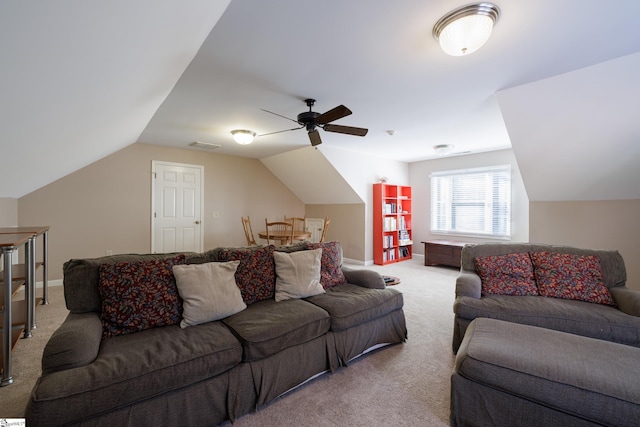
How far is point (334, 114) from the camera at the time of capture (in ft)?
8.49

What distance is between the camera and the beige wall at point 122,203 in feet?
13.5

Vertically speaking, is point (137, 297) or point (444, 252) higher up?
point (137, 297)

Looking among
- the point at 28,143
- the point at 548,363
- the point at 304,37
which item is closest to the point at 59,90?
the point at 28,143

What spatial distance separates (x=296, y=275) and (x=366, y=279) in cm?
72

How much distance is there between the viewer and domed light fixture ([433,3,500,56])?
158cm

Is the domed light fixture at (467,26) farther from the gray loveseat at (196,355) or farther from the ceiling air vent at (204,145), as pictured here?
the ceiling air vent at (204,145)

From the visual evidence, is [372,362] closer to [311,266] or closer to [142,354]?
[311,266]

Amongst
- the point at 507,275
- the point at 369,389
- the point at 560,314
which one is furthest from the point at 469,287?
A: the point at 369,389

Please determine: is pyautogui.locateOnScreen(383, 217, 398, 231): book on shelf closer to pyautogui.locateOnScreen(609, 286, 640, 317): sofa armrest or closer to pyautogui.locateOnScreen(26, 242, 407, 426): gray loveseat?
pyautogui.locateOnScreen(26, 242, 407, 426): gray loveseat

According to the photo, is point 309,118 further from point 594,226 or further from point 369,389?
point 594,226

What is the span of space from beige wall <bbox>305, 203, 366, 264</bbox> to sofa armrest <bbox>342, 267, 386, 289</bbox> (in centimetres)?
301

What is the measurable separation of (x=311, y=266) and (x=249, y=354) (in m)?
0.93

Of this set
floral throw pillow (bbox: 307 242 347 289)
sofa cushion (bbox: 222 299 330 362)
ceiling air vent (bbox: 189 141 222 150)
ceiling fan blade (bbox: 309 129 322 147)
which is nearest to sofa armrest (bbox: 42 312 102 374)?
sofa cushion (bbox: 222 299 330 362)

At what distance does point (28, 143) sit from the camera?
209 centimetres
